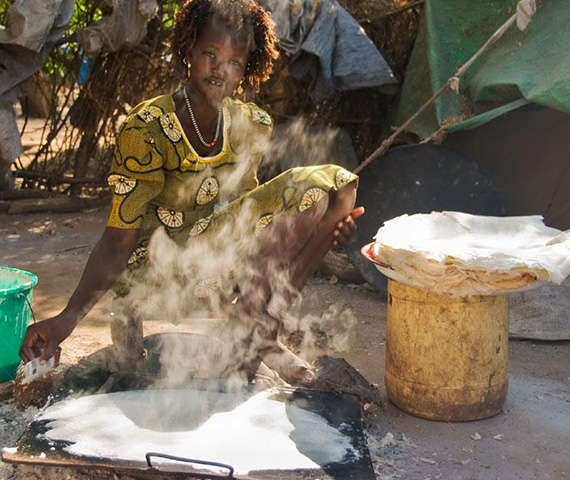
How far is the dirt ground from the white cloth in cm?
47

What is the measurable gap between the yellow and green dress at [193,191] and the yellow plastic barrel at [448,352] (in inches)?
18.1

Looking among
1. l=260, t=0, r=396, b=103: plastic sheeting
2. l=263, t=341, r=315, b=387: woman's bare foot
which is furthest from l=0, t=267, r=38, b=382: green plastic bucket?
l=260, t=0, r=396, b=103: plastic sheeting

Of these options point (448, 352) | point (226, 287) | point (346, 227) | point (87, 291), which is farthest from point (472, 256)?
point (87, 291)

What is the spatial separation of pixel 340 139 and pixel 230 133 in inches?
76.8

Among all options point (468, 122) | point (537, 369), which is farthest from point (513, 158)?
point (537, 369)

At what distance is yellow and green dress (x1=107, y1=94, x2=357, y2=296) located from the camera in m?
2.37

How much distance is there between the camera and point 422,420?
8.12 feet

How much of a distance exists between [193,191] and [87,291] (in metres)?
0.50

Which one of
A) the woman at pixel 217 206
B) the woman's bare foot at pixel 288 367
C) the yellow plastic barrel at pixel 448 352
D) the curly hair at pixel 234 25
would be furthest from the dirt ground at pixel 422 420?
the curly hair at pixel 234 25

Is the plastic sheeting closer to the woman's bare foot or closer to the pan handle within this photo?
the woman's bare foot

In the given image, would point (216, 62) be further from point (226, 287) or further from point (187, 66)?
point (226, 287)

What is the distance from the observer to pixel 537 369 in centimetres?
298

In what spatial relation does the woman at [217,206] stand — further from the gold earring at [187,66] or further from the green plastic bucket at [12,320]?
the green plastic bucket at [12,320]

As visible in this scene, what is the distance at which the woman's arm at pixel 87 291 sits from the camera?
6.97ft
